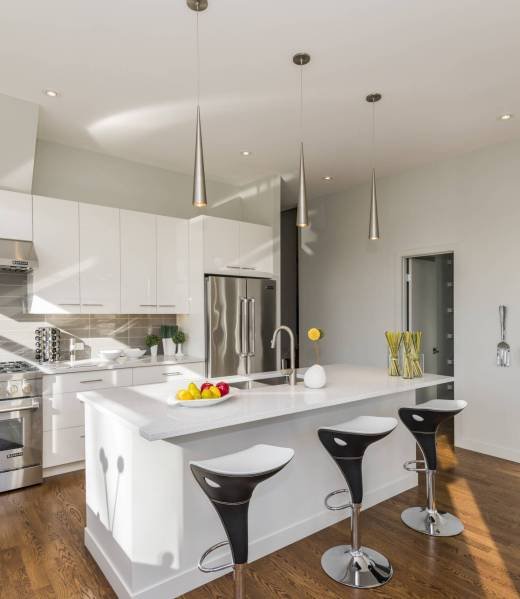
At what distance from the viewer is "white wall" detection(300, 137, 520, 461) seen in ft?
13.3

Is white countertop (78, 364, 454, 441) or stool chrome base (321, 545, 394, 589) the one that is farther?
stool chrome base (321, 545, 394, 589)

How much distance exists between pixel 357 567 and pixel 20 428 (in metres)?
2.67

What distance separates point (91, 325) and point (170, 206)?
162cm

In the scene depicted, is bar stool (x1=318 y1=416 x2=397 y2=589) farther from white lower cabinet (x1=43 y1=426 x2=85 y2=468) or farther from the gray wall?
the gray wall

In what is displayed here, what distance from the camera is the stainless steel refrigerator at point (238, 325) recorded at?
4.46 metres

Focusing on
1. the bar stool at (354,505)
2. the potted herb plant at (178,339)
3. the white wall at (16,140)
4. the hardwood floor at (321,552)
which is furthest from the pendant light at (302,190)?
the potted herb plant at (178,339)

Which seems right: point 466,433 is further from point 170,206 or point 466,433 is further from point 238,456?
point 170,206

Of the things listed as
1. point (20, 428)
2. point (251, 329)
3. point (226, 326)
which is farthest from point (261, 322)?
point (20, 428)

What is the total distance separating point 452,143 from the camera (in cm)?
412

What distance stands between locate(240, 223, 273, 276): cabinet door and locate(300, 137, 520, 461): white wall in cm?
123

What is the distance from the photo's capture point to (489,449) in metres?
4.11

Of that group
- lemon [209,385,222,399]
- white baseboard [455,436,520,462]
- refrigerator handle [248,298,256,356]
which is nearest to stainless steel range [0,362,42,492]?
lemon [209,385,222,399]

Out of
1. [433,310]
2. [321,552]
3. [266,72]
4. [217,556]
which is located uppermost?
[266,72]

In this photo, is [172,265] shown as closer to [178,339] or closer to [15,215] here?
[178,339]
